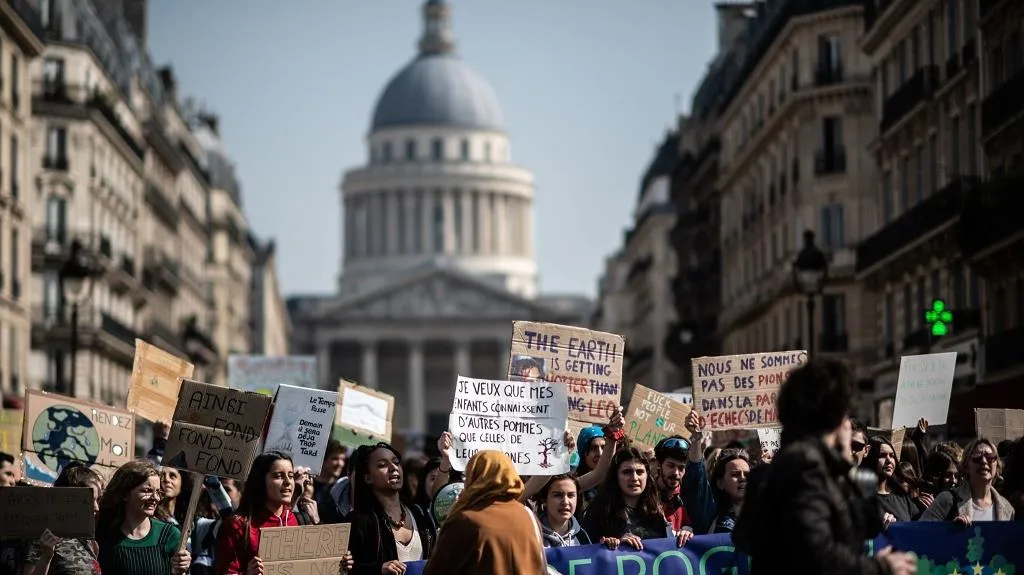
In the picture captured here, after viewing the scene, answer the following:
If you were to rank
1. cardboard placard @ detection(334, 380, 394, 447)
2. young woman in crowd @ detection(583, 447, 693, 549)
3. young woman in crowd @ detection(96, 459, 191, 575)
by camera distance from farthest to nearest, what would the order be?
cardboard placard @ detection(334, 380, 394, 447), young woman in crowd @ detection(583, 447, 693, 549), young woman in crowd @ detection(96, 459, 191, 575)

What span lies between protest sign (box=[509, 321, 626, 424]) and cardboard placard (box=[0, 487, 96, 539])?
3.96 m

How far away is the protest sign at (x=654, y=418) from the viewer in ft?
49.8

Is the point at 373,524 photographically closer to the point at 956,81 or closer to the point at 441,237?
the point at 956,81

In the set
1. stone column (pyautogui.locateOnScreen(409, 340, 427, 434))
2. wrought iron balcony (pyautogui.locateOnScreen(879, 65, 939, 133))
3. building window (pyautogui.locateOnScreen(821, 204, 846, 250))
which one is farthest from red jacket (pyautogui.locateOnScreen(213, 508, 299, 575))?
stone column (pyautogui.locateOnScreen(409, 340, 427, 434))

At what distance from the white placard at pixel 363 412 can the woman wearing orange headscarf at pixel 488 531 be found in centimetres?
820

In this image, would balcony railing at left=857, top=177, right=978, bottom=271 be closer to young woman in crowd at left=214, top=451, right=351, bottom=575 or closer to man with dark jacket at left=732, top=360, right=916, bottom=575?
young woman in crowd at left=214, top=451, right=351, bottom=575

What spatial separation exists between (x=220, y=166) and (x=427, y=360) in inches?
3221

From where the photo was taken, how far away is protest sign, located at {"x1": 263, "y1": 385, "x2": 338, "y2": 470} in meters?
14.9

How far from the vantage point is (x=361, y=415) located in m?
18.6

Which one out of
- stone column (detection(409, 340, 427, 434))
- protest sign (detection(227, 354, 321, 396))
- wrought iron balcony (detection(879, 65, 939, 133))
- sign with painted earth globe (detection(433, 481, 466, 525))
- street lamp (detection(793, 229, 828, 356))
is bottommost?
sign with painted earth globe (detection(433, 481, 466, 525))

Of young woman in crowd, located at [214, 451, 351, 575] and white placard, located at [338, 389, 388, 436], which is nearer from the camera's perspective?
young woman in crowd, located at [214, 451, 351, 575]

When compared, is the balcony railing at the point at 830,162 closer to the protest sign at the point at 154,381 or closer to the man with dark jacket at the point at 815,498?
the protest sign at the point at 154,381

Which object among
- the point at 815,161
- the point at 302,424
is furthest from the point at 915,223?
the point at 302,424

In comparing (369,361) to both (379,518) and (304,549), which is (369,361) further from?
(304,549)
